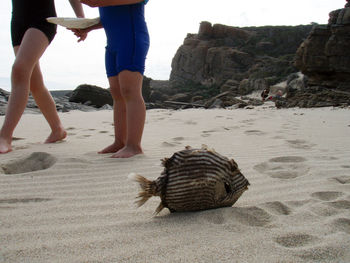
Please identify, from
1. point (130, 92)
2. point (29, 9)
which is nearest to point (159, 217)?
point (130, 92)

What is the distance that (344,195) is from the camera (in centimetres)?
166

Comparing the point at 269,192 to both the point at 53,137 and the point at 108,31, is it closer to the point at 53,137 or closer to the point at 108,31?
the point at 108,31

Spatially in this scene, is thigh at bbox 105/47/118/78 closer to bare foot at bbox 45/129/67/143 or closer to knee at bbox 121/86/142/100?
knee at bbox 121/86/142/100

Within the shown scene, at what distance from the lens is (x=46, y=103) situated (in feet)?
12.4

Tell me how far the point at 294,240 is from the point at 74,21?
99.3 inches

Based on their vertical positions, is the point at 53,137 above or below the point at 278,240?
below

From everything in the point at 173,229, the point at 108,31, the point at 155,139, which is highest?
the point at 108,31

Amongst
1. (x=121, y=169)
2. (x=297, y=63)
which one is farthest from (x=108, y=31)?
(x=297, y=63)

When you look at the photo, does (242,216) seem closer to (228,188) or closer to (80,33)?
(228,188)

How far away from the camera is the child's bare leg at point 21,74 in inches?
125

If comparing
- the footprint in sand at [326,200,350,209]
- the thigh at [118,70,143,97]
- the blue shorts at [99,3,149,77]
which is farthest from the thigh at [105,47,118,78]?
the footprint in sand at [326,200,350,209]

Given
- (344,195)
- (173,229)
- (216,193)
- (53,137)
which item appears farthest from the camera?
(53,137)

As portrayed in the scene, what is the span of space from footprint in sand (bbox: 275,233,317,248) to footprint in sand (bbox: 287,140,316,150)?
1.98 metres

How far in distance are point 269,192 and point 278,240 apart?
2.03ft
